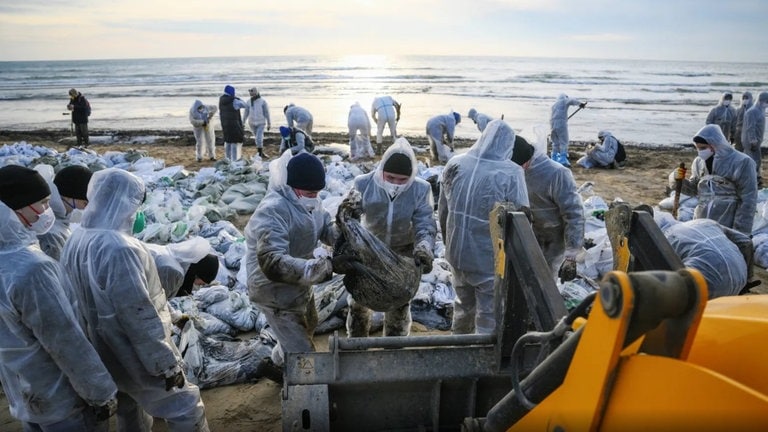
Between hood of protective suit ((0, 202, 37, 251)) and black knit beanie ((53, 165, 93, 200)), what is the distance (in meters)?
0.73

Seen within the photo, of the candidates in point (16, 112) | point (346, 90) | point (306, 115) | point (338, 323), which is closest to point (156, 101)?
point (16, 112)

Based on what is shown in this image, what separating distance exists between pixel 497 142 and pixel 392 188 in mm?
864

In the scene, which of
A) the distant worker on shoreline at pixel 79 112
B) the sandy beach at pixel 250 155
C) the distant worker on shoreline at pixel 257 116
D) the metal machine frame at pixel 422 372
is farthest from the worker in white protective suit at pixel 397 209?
the distant worker on shoreline at pixel 79 112

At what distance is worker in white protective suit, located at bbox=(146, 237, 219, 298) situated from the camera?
2.87m

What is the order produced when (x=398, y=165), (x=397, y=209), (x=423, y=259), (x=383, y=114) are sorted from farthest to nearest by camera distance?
(x=383, y=114) < (x=397, y=209) < (x=398, y=165) < (x=423, y=259)

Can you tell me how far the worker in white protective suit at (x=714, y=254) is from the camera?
3188 millimetres

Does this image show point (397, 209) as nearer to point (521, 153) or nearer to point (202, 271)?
point (521, 153)

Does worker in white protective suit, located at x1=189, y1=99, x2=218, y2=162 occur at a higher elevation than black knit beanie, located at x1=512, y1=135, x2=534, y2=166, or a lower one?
lower

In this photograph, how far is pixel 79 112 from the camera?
14.4 metres

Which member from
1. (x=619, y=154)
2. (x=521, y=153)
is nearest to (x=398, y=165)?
(x=521, y=153)

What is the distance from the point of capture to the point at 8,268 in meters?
2.15

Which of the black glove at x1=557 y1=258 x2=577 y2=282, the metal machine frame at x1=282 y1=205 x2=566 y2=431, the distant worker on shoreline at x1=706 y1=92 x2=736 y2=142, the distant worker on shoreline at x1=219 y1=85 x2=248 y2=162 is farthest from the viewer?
the distant worker on shoreline at x1=219 y1=85 x2=248 y2=162

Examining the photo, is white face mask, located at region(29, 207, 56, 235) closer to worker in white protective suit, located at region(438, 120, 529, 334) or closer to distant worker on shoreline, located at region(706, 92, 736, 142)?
worker in white protective suit, located at region(438, 120, 529, 334)

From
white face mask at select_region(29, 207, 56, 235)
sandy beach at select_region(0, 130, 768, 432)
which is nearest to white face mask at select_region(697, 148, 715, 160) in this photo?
sandy beach at select_region(0, 130, 768, 432)
